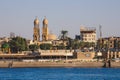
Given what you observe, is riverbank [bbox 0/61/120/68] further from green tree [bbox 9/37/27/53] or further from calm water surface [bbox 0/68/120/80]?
green tree [bbox 9/37/27/53]

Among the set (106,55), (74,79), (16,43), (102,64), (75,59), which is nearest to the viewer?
(74,79)

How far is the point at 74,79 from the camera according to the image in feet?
269

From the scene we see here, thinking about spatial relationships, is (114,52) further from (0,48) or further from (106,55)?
(0,48)

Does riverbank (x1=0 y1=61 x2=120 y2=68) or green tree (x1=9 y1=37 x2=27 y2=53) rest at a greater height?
green tree (x1=9 y1=37 x2=27 y2=53)

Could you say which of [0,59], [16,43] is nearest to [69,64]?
[0,59]

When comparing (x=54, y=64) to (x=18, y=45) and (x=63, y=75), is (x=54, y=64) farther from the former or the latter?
(x=18, y=45)

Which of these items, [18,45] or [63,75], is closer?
[63,75]

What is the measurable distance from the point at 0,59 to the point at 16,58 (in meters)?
4.61

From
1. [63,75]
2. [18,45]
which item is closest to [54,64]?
[63,75]

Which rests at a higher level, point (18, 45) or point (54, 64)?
point (18, 45)

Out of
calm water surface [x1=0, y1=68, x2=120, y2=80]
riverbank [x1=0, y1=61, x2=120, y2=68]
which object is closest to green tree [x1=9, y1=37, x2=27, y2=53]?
riverbank [x1=0, y1=61, x2=120, y2=68]

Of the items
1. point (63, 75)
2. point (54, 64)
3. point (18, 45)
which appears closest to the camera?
point (63, 75)

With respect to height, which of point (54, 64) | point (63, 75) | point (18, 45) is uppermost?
point (18, 45)

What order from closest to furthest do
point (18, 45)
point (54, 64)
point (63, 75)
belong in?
point (63, 75), point (54, 64), point (18, 45)
